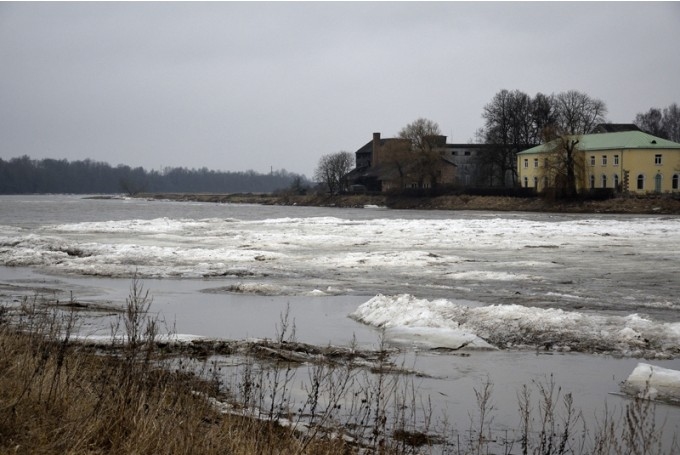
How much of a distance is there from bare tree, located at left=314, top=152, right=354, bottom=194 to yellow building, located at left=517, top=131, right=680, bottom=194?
50531 millimetres

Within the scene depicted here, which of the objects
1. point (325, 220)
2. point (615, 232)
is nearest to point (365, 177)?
point (325, 220)

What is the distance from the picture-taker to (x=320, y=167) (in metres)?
152

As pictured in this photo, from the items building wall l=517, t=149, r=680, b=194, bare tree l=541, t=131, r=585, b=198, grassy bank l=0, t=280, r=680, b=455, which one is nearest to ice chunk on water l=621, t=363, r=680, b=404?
grassy bank l=0, t=280, r=680, b=455

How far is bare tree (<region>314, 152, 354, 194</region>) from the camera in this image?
145 m

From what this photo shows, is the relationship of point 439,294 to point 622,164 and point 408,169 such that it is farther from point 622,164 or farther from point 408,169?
point 408,169

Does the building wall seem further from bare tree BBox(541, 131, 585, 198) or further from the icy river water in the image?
the icy river water

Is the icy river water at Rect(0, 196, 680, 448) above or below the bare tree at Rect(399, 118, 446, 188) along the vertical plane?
below

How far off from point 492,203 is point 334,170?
2050 inches

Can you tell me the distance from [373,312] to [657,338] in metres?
5.85

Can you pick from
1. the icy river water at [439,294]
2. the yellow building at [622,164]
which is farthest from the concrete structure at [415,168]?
the icy river water at [439,294]

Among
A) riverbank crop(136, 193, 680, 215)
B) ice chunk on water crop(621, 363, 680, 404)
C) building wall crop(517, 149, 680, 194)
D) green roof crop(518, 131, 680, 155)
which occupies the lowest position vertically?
ice chunk on water crop(621, 363, 680, 404)

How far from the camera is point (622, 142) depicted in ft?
323

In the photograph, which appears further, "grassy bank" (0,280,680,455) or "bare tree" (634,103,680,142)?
"bare tree" (634,103,680,142)

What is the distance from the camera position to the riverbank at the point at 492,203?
83938 millimetres
